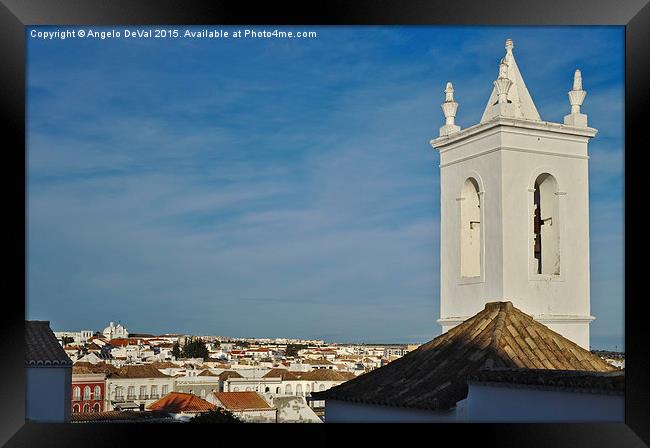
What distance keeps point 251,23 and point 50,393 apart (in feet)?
11.1

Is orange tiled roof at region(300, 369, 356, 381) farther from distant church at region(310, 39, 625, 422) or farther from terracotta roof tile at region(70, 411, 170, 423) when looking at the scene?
terracotta roof tile at region(70, 411, 170, 423)

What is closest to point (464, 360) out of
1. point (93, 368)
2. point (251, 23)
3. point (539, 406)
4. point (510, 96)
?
point (539, 406)

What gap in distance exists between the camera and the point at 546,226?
8.12m

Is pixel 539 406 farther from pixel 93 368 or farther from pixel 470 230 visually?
pixel 93 368

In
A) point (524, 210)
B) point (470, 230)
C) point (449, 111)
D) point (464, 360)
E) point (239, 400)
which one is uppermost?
point (449, 111)

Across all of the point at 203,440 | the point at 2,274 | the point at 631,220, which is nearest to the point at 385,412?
the point at 203,440

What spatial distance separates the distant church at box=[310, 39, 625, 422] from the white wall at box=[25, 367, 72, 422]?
6.07 feet

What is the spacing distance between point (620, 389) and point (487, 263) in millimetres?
2505

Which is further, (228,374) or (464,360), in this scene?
(228,374)

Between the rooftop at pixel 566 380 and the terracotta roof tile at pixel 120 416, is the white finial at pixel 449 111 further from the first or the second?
the terracotta roof tile at pixel 120 416

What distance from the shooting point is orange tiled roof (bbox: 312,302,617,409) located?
262 inches

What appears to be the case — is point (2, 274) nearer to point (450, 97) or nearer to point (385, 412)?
point (385, 412)

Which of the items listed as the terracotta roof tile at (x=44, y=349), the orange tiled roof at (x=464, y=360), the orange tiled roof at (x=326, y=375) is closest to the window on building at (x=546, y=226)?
the orange tiled roof at (x=464, y=360)

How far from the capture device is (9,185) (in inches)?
232
